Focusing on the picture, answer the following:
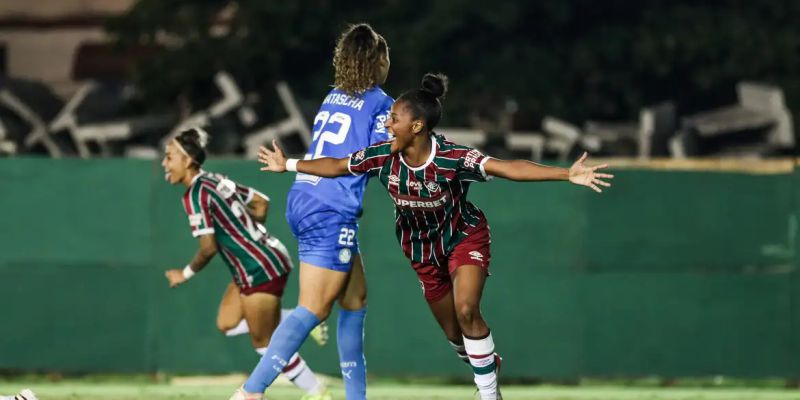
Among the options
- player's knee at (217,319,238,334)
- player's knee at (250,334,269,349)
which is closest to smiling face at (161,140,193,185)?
player's knee at (217,319,238,334)

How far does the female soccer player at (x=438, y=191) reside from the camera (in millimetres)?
9477

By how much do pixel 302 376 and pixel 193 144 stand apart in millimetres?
1708

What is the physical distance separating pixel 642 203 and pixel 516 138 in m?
7.03

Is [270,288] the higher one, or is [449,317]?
[270,288]

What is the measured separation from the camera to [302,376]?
1091 cm

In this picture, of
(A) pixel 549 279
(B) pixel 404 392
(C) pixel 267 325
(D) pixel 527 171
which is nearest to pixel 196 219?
(C) pixel 267 325

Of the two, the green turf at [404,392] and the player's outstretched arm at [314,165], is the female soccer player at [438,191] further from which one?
the green turf at [404,392]

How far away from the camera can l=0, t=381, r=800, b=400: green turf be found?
13.0m

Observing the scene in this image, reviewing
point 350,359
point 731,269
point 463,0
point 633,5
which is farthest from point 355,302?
point 633,5

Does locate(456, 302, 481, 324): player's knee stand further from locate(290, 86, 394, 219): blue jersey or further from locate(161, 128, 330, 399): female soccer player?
locate(161, 128, 330, 399): female soccer player

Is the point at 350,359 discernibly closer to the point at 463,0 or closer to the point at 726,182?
the point at 726,182

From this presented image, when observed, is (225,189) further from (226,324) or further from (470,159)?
(470,159)

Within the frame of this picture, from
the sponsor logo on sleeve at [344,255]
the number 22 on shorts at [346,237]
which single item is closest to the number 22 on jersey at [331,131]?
the number 22 on shorts at [346,237]

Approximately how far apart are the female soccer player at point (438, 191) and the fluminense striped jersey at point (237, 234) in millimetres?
1035
